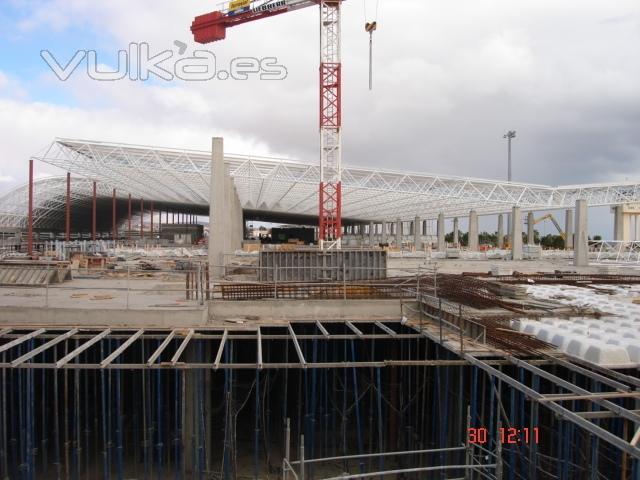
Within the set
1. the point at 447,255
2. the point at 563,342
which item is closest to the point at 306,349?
the point at 563,342

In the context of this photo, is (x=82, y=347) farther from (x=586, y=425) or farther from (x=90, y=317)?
(x=586, y=425)

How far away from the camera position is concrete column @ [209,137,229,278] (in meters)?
20.7

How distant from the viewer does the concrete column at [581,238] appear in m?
31.8

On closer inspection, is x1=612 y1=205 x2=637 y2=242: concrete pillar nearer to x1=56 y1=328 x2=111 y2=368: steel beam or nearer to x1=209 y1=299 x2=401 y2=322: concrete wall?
x1=209 y1=299 x2=401 y2=322: concrete wall

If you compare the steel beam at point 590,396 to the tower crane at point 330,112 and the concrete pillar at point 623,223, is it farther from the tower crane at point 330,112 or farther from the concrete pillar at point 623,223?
the concrete pillar at point 623,223

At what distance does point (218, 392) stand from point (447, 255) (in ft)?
111

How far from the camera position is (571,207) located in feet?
175

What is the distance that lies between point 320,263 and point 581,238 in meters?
21.3

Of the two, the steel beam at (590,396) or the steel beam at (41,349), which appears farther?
the steel beam at (41,349)

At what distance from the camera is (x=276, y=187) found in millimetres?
55312

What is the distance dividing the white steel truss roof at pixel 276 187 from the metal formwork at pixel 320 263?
84.7ft
